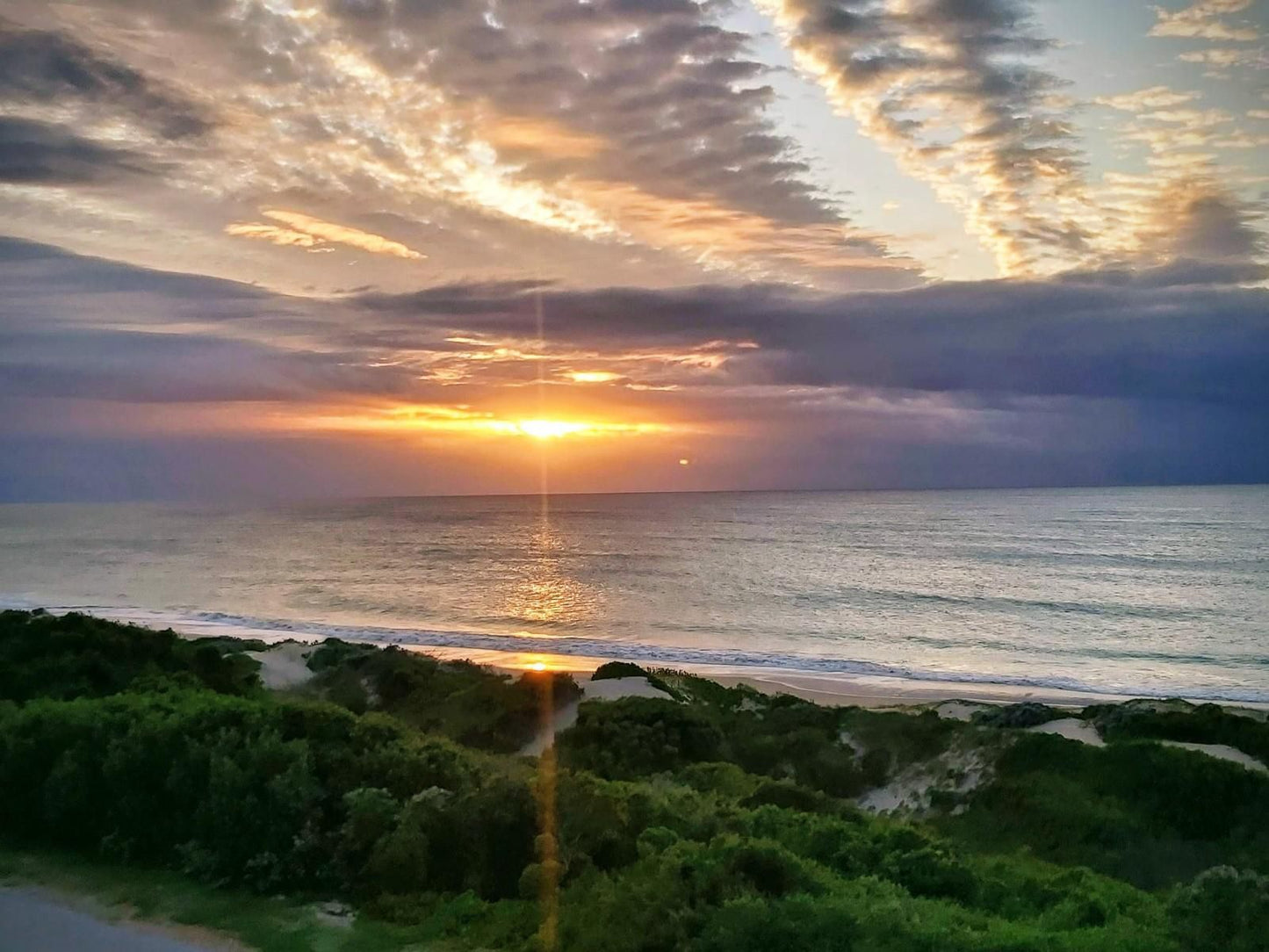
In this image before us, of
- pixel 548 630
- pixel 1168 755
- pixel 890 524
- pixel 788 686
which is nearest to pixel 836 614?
pixel 548 630

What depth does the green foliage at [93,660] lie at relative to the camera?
1558 centimetres

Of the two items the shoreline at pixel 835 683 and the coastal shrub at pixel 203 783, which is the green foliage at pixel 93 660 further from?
the shoreline at pixel 835 683

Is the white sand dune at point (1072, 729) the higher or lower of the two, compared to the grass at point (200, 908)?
lower

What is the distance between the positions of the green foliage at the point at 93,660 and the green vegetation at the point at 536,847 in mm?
156

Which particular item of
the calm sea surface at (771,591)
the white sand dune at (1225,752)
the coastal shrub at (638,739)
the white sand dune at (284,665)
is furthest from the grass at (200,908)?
the calm sea surface at (771,591)

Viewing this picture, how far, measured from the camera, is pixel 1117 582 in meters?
59.6

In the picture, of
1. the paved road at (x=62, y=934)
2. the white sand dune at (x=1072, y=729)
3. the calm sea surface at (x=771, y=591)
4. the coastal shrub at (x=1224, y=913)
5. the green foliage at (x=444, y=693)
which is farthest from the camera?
the calm sea surface at (x=771, y=591)

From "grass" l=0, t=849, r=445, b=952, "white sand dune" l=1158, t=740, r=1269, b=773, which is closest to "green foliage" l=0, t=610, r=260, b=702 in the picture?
"grass" l=0, t=849, r=445, b=952

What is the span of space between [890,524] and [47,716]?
114014 mm

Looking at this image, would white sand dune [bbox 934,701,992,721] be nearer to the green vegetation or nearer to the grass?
the green vegetation

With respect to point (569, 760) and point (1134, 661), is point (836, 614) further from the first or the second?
point (569, 760)

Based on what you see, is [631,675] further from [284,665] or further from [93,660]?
[93,660]

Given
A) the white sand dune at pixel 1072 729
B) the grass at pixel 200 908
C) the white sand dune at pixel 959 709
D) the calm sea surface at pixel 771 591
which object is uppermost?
the grass at pixel 200 908

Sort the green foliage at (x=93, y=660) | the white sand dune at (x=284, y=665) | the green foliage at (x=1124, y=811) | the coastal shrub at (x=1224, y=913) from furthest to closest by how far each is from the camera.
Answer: the white sand dune at (x=284, y=665), the green foliage at (x=93, y=660), the green foliage at (x=1124, y=811), the coastal shrub at (x=1224, y=913)
